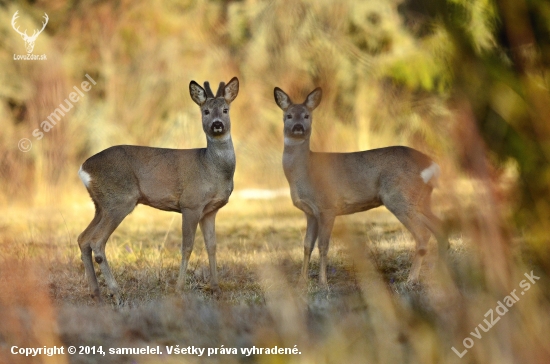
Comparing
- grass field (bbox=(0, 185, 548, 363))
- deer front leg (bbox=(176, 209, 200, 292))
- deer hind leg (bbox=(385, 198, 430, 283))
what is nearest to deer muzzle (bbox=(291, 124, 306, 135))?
deer hind leg (bbox=(385, 198, 430, 283))

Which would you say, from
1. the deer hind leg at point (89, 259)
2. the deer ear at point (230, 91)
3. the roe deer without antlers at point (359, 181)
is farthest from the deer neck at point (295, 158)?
the deer hind leg at point (89, 259)

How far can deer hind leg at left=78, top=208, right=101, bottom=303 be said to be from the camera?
6340 millimetres

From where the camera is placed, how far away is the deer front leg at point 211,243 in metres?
6.66

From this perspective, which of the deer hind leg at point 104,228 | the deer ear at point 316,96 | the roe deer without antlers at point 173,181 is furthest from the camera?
the roe deer without antlers at point 173,181

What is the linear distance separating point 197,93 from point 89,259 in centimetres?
186

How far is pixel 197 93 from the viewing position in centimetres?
696

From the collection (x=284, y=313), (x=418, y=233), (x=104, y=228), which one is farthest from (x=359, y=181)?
(x=284, y=313)

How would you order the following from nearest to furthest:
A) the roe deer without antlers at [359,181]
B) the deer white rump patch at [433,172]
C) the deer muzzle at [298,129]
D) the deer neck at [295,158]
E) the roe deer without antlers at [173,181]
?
the deer white rump patch at [433,172] → the roe deer without antlers at [173,181] → the roe deer without antlers at [359,181] → the deer muzzle at [298,129] → the deer neck at [295,158]

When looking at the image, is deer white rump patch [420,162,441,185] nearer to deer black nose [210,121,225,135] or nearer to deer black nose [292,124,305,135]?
deer black nose [292,124,305,135]

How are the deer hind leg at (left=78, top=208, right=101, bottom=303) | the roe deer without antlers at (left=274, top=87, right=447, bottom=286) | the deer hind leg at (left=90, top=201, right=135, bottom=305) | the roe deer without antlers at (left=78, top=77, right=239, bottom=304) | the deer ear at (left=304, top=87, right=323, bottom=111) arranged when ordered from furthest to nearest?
the roe deer without antlers at (left=274, top=87, right=447, bottom=286), the roe deer without antlers at (left=78, top=77, right=239, bottom=304), the deer hind leg at (left=90, top=201, right=135, bottom=305), the deer hind leg at (left=78, top=208, right=101, bottom=303), the deer ear at (left=304, top=87, right=323, bottom=111)

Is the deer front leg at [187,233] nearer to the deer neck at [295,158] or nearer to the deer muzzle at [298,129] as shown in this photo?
the deer neck at [295,158]

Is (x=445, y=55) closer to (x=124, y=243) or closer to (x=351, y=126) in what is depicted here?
(x=351, y=126)

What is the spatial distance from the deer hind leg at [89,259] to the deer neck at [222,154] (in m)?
1.21

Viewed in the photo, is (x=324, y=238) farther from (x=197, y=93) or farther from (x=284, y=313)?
(x=284, y=313)
